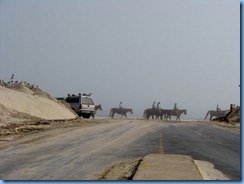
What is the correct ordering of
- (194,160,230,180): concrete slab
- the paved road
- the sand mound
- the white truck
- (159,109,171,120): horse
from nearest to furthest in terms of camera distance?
(194,160,230,180): concrete slab
the paved road
the sand mound
the white truck
(159,109,171,120): horse

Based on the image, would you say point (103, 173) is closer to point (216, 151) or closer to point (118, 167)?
point (118, 167)

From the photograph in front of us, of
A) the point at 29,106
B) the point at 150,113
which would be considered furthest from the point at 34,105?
the point at 150,113

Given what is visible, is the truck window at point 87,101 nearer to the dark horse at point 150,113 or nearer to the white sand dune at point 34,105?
the white sand dune at point 34,105

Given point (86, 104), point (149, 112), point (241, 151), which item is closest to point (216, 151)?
point (241, 151)

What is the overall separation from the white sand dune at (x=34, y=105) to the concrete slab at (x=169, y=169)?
2175cm

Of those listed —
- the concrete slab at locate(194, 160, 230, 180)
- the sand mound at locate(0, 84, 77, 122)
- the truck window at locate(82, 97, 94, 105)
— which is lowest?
the concrete slab at locate(194, 160, 230, 180)

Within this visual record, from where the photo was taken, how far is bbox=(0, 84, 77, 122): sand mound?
3057 cm

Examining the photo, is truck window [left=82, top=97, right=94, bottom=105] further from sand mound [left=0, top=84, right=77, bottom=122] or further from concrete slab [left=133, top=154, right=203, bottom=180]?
concrete slab [left=133, top=154, right=203, bottom=180]

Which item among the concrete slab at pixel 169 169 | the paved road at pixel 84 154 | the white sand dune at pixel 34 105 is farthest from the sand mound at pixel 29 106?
the concrete slab at pixel 169 169

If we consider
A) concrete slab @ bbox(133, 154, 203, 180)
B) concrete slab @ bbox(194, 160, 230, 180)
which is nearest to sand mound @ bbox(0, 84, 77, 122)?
concrete slab @ bbox(133, 154, 203, 180)

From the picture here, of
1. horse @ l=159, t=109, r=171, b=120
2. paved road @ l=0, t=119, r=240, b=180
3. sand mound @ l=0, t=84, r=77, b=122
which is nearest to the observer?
paved road @ l=0, t=119, r=240, b=180

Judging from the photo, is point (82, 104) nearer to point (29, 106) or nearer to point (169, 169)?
point (29, 106)

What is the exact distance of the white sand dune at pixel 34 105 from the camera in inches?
1291

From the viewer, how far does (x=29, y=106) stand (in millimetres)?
34688
